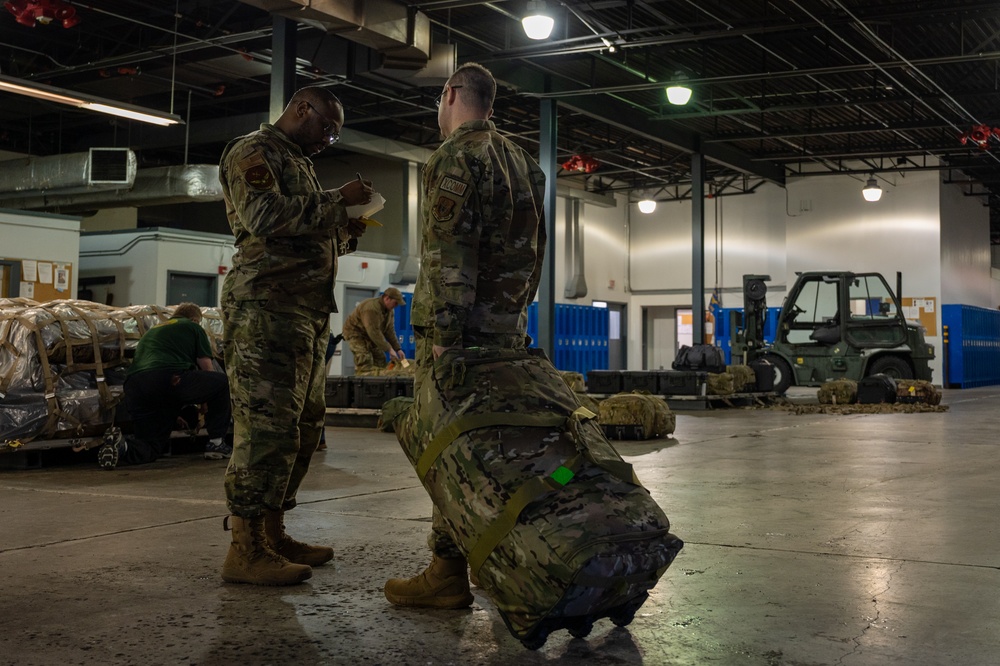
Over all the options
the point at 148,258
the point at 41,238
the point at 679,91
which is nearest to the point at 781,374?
the point at 679,91

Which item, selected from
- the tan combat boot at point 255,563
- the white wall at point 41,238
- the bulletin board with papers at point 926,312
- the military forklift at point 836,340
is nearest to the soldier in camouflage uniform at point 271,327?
the tan combat boot at point 255,563

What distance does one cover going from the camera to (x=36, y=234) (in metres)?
14.9

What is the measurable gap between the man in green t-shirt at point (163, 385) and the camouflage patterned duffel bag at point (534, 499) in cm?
497

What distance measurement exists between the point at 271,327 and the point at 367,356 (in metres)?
8.29

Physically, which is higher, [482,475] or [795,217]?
[795,217]

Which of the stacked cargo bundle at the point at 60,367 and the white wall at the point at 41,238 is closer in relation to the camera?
the stacked cargo bundle at the point at 60,367

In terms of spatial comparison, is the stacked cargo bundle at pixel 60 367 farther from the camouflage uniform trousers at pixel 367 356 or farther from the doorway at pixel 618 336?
the doorway at pixel 618 336

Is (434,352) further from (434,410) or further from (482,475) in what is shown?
(482,475)

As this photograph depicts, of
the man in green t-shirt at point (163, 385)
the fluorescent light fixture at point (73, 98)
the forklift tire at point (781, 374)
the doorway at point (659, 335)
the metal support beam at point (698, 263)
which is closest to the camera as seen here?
the man in green t-shirt at point (163, 385)

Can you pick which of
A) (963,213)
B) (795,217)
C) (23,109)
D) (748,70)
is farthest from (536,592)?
(963,213)

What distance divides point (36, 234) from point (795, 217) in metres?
18.4

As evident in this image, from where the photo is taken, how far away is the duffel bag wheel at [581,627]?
2592mm

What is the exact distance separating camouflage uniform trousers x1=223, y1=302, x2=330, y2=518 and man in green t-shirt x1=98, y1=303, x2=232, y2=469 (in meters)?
4.03

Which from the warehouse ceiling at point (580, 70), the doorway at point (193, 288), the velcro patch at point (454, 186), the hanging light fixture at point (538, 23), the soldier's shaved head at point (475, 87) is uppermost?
the warehouse ceiling at point (580, 70)
